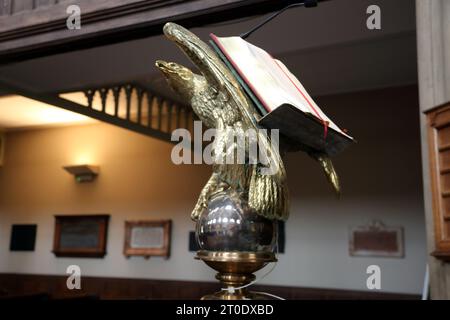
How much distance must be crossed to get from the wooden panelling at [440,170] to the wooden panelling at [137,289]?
3529 mm

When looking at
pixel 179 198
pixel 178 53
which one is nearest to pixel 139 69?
pixel 178 53

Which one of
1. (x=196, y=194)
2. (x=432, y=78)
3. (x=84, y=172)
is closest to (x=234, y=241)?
(x=432, y=78)

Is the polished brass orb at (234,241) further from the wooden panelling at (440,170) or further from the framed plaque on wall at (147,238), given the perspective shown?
the framed plaque on wall at (147,238)

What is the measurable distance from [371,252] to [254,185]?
4.19 m

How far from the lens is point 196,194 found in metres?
5.89

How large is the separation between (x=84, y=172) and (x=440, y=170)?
5873mm

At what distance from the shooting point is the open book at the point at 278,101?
90 cm

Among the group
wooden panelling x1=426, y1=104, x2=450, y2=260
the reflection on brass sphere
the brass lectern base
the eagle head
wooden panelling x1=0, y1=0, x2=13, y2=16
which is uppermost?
wooden panelling x1=0, y1=0, x2=13, y2=16

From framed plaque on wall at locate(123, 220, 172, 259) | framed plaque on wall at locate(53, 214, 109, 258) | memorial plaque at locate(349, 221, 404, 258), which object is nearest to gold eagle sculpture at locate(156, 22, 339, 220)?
memorial plaque at locate(349, 221, 404, 258)

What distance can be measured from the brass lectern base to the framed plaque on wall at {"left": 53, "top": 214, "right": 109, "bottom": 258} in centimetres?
570

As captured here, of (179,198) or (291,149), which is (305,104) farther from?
(179,198)

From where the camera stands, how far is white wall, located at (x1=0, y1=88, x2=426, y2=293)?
4.75 metres

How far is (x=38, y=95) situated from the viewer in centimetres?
436

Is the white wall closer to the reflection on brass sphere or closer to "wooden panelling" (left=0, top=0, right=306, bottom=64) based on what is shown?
"wooden panelling" (left=0, top=0, right=306, bottom=64)
